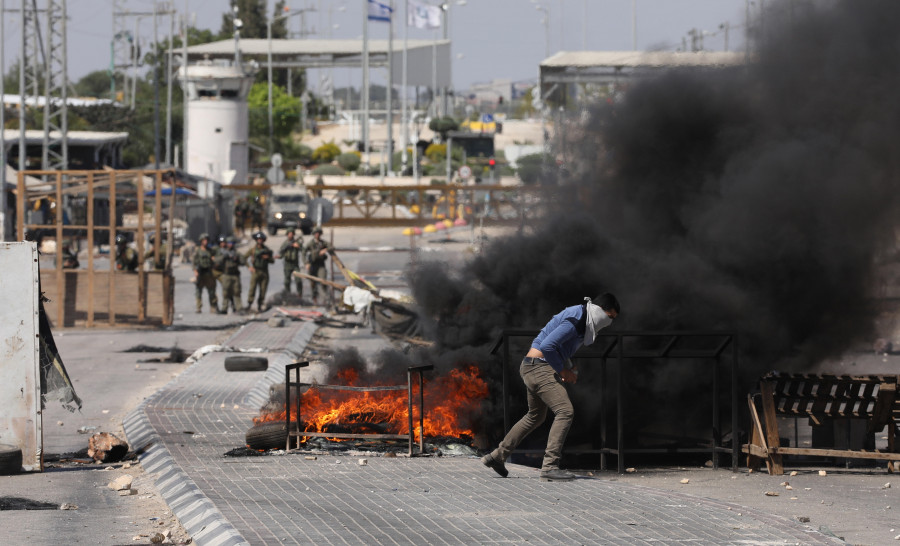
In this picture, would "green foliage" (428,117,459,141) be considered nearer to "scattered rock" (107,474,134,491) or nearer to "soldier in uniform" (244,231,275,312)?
"soldier in uniform" (244,231,275,312)

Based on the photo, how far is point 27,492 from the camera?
8.55 meters

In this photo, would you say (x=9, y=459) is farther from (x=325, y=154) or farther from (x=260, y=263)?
(x=325, y=154)

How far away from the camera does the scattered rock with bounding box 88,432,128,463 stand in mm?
9875

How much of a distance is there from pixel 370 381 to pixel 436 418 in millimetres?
1205

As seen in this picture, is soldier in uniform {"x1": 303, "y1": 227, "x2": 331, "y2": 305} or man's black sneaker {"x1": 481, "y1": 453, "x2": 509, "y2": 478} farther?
soldier in uniform {"x1": 303, "y1": 227, "x2": 331, "y2": 305}

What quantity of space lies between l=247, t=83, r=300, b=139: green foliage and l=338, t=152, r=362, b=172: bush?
13577 millimetres

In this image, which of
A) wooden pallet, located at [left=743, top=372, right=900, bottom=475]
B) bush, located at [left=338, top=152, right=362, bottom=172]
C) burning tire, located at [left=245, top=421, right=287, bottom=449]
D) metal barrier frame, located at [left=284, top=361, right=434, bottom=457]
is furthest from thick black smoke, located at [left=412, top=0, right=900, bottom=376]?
bush, located at [left=338, top=152, right=362, bottom=172]

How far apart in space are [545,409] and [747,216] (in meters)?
4.06

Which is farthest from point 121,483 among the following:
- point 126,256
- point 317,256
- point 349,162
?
point 349,162

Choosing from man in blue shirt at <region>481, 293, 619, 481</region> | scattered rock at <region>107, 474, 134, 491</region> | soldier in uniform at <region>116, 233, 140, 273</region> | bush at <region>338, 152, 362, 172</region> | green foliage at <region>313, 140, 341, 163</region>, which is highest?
green foliage at <region>313, 140, 341, 163</region>

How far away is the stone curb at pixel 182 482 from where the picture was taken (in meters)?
6.62

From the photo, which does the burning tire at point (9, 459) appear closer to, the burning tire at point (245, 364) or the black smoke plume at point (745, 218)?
the black smoke plume at point (745, 218)

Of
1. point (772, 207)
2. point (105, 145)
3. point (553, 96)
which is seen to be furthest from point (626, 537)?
point (105, 145)

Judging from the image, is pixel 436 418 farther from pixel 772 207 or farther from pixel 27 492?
pixel 772 207
